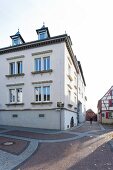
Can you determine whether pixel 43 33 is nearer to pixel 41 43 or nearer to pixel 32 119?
pixel 41 43

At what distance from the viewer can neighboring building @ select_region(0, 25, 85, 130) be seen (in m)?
22.2

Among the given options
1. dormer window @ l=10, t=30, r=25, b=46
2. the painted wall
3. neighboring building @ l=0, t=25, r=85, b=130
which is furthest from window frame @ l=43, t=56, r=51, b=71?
dormer window @ l=10, t=30, r=25, b=46

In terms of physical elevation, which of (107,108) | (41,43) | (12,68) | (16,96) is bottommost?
(107,108)

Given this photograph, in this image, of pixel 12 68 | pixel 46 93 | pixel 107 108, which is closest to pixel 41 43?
pixel 12 68

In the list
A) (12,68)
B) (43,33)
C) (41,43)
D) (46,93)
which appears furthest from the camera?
(12,68)

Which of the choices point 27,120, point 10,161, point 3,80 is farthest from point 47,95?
point 10,161

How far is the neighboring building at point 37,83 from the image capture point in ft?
72.7

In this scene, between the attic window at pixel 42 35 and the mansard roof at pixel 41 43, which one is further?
the attic window at pixel 42 35

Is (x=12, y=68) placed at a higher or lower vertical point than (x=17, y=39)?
lower

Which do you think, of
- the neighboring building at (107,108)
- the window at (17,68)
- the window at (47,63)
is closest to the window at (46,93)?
the window at (47,63)

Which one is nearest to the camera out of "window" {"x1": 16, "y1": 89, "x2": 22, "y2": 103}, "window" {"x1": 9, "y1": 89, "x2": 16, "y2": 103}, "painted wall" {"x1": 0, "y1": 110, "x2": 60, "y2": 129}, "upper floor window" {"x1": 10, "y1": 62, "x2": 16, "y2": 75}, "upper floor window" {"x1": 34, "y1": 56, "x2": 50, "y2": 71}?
"painted wall" {"x1": 0, "y1": 110, "x2": 60, "y2": 129}

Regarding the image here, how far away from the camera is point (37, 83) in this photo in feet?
76.0

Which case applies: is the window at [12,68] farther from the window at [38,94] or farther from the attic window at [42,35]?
the attic window at [42,35]

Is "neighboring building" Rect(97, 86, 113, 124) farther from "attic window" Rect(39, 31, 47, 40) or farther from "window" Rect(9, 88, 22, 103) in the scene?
"window" Rect(9, 88, 22, 103)
